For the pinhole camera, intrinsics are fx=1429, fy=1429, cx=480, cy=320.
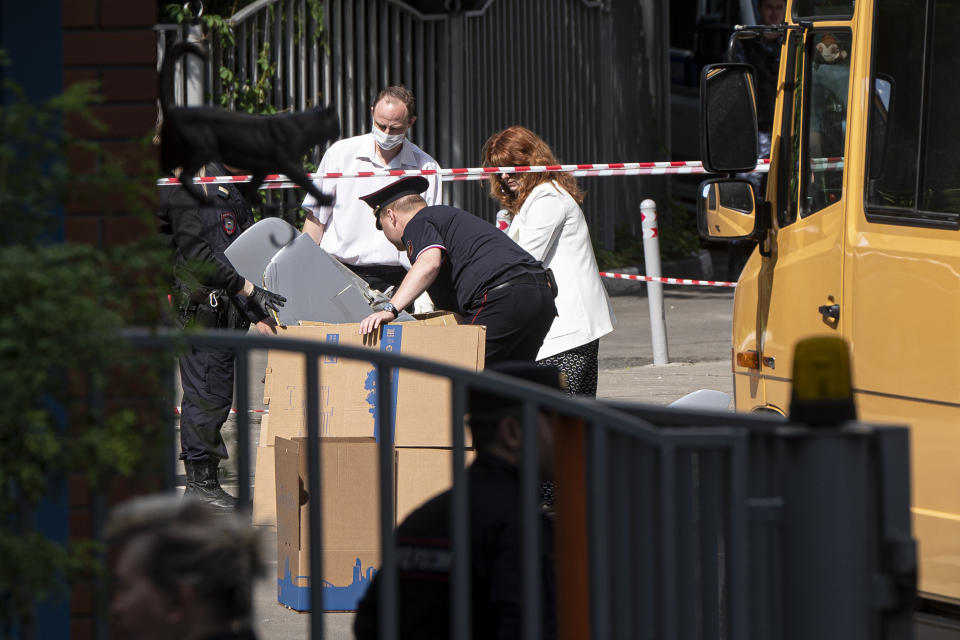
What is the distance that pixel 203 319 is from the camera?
650 centimetres

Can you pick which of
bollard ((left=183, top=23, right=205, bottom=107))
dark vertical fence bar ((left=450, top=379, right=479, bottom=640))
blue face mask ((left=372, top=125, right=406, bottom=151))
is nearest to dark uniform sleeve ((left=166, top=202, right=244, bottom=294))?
blue face mask ((left=372, top=125, right=406, bottom=151))

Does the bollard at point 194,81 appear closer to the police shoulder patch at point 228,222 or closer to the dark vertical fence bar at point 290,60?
the dark vertical fence bar at point 290,60

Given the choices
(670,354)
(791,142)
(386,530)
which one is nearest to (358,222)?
(791,142)

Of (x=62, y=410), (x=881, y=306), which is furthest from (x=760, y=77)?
(x=62, y=410)

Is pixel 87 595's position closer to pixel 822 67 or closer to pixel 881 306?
pixel 881 306

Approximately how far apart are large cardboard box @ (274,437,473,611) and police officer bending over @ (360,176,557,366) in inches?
31.6

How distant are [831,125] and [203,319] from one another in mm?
3054

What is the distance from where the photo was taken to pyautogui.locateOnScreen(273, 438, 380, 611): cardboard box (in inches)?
193

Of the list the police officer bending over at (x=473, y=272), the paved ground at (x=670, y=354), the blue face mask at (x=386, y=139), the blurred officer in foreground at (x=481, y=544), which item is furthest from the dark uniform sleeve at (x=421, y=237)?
the blurred officer in foreground at (x=481, y=544)

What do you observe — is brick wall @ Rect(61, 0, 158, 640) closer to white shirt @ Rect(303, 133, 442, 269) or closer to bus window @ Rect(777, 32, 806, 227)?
bus window @ Rect(777, 32, 806, 227)

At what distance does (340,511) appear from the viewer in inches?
194

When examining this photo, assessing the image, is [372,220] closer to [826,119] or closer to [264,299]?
[264,299]

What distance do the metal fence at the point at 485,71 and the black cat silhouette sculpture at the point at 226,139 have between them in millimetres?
7394

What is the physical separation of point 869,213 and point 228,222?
10.4 feet
